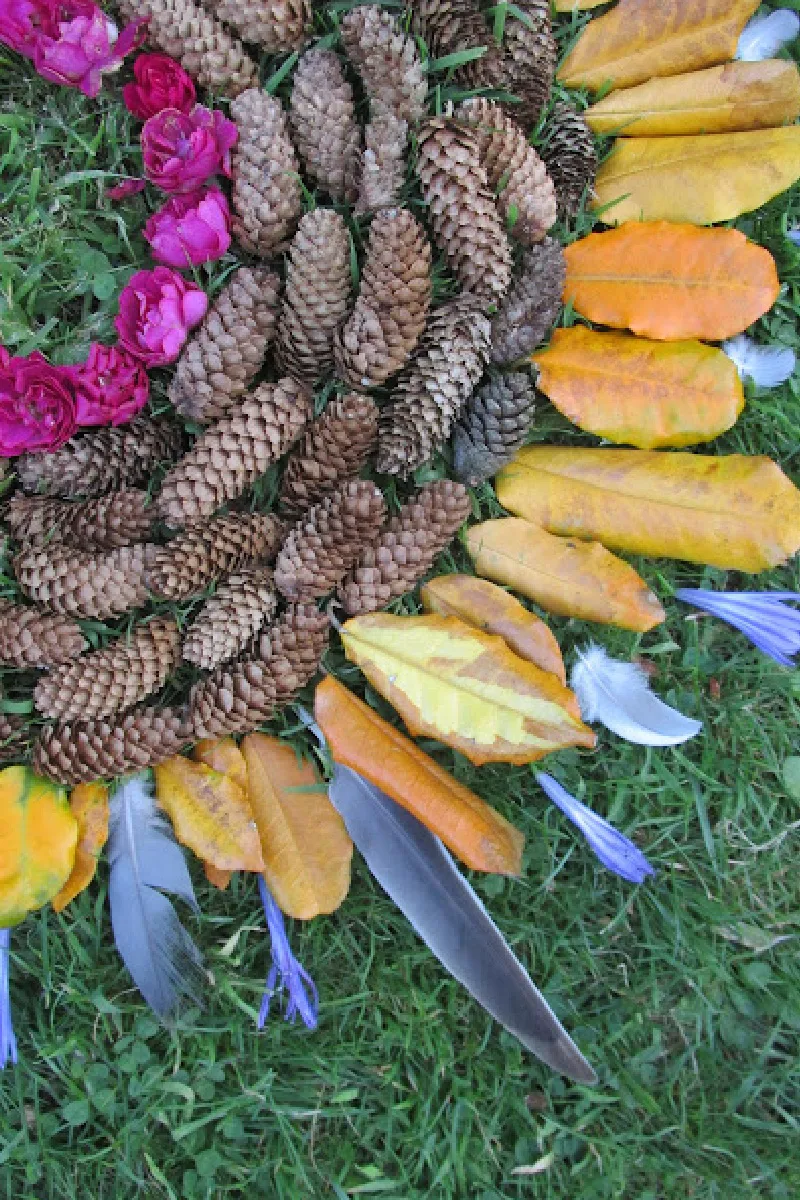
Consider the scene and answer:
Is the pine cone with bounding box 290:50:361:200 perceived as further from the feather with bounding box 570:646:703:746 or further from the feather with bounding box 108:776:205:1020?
the feather with bounding box 108:776:205:1020

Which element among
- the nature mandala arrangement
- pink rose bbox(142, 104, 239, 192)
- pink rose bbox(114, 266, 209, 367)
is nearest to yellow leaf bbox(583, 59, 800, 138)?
the nature mandala arrangement

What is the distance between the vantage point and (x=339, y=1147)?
5.69 feet

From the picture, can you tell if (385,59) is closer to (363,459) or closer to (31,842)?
(363,459)

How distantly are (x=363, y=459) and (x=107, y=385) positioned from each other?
1.35 feet

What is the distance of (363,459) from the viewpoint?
1.67m

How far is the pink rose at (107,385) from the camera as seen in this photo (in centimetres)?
159

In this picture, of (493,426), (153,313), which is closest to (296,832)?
(493,426)

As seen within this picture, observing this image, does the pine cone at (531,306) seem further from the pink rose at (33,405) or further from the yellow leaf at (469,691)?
the pink rose at (33,405)

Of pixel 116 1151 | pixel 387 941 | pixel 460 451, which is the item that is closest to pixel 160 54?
pixel 460 451

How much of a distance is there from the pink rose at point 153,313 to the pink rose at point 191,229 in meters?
0.04

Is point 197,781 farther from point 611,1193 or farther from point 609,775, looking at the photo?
point 611,1193

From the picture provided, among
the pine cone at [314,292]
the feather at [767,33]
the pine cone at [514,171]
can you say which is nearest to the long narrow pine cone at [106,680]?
the pine cone at [314,292]

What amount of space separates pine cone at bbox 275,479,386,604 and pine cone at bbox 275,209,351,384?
226mm

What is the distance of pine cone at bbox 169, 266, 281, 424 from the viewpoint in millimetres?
1611
